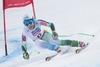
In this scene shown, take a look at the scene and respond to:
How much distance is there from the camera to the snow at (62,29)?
516 cm

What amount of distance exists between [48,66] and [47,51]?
3.18 feet

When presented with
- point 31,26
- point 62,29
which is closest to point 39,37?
point 31,26

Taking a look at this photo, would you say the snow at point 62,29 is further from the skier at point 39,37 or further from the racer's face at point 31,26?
the racer's face at point 31,26

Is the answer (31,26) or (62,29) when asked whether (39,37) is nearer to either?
(31,26)

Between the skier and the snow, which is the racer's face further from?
the snow

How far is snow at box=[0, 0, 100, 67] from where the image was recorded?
5156mm

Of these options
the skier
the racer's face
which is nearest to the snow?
the skier

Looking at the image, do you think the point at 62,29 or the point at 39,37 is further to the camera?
the point at 62,29

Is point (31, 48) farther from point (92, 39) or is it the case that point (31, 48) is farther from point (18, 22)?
point (18, 22)

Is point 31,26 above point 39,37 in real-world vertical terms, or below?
above

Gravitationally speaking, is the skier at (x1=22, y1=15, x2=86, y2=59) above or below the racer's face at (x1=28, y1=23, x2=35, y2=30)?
below

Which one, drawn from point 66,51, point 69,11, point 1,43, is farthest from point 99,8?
point 66,51

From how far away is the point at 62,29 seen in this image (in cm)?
765

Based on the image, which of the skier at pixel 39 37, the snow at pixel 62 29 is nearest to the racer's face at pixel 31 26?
the skier at pixel 39 37
